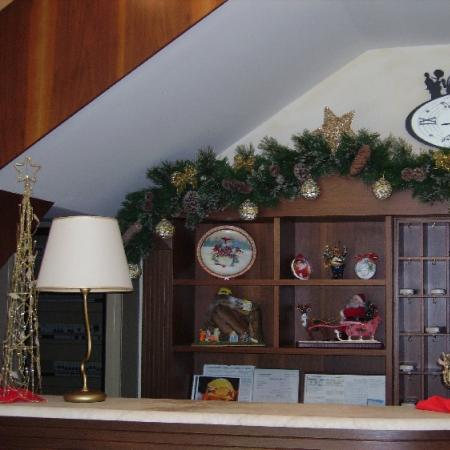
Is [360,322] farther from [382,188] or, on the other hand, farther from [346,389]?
[382,188]

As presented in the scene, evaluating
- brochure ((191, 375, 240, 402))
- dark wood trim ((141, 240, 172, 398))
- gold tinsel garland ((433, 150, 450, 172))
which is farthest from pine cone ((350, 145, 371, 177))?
brochure ((191, 375, 240, 402))

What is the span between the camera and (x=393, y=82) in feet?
13.9

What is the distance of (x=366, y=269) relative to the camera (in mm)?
4152

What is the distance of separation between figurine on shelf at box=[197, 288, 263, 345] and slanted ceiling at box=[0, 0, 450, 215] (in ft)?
2.32

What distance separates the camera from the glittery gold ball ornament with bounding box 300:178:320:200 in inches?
153

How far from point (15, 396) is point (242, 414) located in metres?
0.76

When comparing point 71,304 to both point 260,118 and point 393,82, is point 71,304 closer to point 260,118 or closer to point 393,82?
point 260,118

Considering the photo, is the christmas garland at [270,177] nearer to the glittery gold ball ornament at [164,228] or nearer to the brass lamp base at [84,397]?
the glittery gold ball ornament at [164,228]

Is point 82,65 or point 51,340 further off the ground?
point 82,65

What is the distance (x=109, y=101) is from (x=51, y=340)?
7.63 ft

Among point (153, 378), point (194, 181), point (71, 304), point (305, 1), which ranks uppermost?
point (305, 1)

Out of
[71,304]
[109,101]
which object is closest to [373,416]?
[109,101]

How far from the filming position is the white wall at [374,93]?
4.22 m

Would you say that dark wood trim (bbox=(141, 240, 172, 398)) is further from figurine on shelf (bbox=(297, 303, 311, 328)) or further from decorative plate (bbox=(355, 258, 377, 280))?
decorative plate (bbox=(355, 258, 377, 280))
